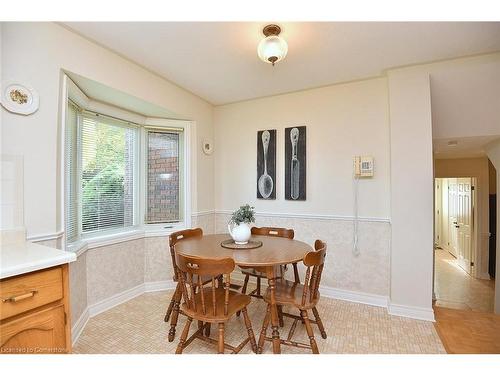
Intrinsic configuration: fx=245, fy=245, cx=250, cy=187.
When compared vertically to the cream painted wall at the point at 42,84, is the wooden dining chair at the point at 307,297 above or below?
below

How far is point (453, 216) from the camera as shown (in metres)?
5.99

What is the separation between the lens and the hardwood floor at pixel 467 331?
1.94 meters

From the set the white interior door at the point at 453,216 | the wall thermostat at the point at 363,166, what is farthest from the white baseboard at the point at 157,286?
the white interior door at the point at 453,216

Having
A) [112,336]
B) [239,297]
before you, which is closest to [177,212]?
[112,336]

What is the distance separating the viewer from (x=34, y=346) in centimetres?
111

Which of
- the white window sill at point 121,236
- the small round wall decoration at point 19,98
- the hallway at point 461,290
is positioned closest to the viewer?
the small round wall decoration at point 19,98

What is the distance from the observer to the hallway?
→ 3.55 metres

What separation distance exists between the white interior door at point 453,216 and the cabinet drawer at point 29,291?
722cm

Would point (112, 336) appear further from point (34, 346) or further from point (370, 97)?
point (370, 97)

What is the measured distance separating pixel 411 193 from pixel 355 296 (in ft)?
4.21

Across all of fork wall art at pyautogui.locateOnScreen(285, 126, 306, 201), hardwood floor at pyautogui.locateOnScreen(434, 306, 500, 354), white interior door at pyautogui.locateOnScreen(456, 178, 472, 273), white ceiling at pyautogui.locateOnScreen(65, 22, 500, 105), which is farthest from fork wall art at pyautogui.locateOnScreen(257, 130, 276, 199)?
white interior door at pyautogui.locateOnScreen(456, 178, 472, 273)

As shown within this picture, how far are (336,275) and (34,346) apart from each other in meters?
2.67

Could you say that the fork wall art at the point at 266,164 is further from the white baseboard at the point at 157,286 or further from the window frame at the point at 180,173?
the white baseboard at the point at 157,286
